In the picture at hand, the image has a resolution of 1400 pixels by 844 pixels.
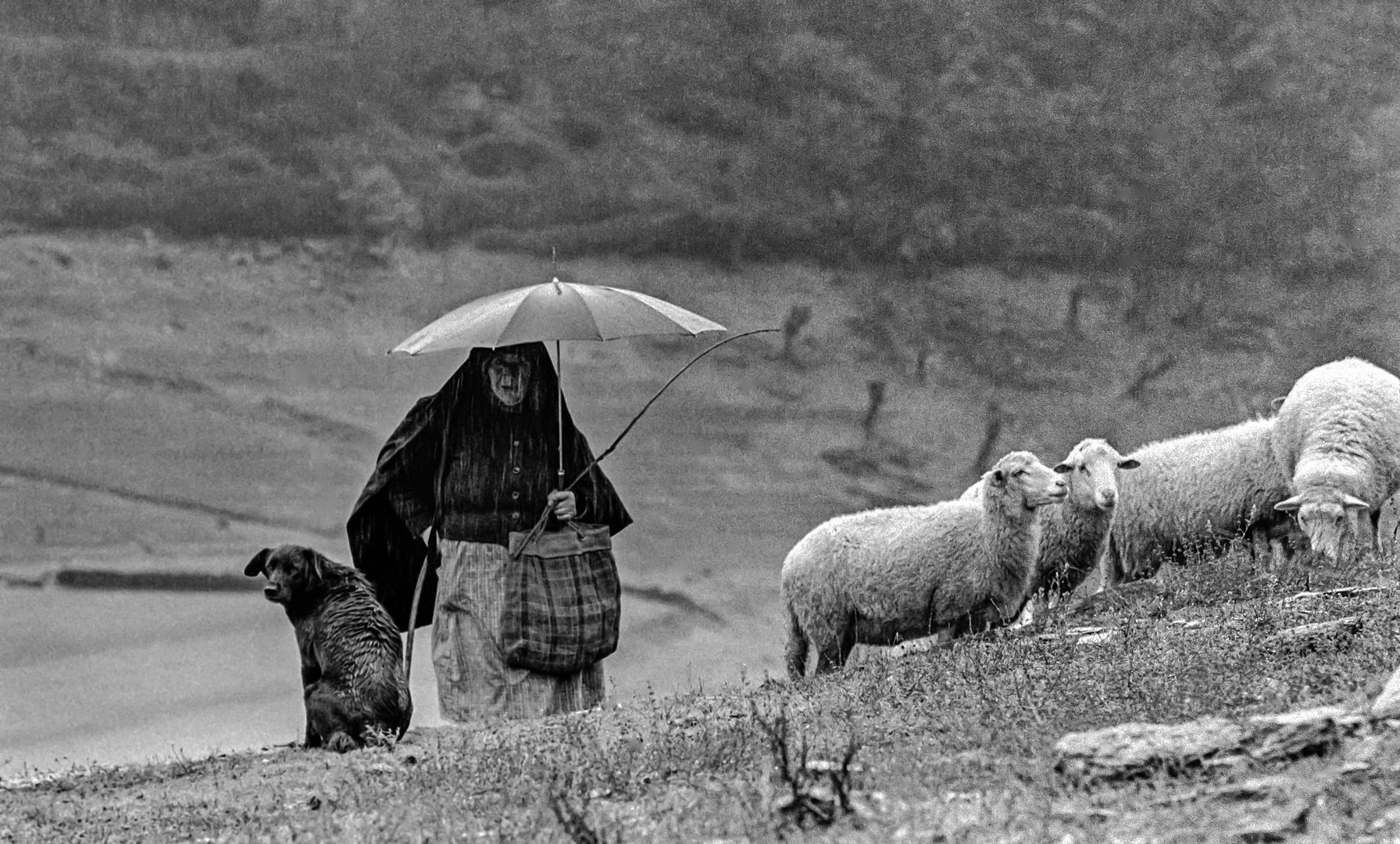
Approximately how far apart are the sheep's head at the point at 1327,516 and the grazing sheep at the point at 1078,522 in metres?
0.83

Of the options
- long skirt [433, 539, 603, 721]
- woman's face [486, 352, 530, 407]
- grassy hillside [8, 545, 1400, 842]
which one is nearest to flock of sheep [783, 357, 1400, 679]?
grassy hillside [8, 545, 1400, 842]

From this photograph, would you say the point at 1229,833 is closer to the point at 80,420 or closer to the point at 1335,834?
the point at 1335,834

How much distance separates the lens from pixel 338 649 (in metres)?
7.09

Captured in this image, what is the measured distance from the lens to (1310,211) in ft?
43.8

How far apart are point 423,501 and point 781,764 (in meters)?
3.02

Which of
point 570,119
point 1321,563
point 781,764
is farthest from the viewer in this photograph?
point 570,119

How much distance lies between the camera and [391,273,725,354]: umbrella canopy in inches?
280

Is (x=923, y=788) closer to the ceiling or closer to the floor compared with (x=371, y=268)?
closer to the floor

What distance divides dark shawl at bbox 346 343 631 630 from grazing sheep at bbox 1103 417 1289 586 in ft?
12.9

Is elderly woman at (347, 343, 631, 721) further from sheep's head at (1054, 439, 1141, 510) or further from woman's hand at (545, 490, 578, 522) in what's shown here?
sheep's head at (1054, 439, 1141, 510)

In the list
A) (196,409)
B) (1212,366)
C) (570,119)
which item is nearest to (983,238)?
(1212,366)

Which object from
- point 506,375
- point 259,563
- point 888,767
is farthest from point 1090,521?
point 259,563

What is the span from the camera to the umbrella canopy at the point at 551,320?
7.11m

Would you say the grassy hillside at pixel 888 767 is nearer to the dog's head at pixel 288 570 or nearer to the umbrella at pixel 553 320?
the dog's head at pixel 288 570
